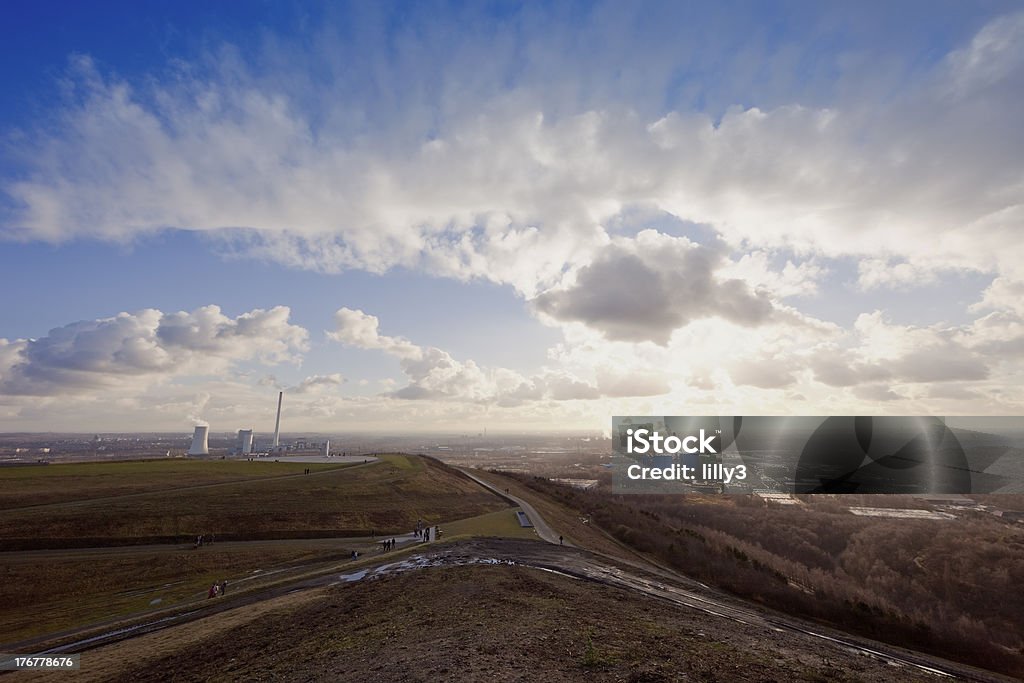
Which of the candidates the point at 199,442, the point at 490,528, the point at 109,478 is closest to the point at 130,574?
the point at 490,528

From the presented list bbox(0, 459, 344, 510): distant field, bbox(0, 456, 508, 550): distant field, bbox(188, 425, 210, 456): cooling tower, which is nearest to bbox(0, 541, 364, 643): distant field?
bbox(0, 456, 508, 550): distant field

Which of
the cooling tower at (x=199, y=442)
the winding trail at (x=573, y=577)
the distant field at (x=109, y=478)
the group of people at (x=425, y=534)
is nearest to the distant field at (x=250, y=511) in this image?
the distant field at (x=109, y=478)

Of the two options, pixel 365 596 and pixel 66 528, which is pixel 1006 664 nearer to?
pixel 365 596

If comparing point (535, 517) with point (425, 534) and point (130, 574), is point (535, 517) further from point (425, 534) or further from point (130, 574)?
point (130, 574)

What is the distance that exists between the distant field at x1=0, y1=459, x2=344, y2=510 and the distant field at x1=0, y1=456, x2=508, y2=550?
0.87 m

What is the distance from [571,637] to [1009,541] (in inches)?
3405

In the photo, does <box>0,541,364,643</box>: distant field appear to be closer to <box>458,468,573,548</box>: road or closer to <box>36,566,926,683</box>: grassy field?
<box>36,566,926,683</box>: grassy field

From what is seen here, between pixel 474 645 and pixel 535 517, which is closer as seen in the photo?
pixel 474 645

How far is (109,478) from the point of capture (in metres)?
63.2

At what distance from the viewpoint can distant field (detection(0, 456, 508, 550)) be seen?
4172 centimetres

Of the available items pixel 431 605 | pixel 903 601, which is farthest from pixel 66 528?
pixel 903 601

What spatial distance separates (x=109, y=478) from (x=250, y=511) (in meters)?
30.1

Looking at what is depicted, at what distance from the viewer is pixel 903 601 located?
163 ft

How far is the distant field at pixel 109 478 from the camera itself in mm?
51406
